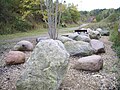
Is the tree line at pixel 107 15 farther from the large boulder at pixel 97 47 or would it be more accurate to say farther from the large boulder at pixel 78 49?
the large boulder at pixel 78 49

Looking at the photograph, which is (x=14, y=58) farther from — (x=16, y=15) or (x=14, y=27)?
(x=16, y=15)

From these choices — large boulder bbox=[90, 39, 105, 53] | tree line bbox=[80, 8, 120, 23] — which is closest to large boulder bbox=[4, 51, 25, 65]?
large boulder bbox=[90, 39, 105, 53]

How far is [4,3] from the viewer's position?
13.6 meters

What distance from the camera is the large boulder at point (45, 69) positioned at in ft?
11.9

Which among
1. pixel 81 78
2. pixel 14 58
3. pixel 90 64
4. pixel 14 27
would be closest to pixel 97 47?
pixel 90 64

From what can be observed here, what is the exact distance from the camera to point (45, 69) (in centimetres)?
372

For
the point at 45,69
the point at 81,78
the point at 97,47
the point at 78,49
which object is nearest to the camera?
the point at 45,69

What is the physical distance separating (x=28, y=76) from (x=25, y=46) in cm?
394

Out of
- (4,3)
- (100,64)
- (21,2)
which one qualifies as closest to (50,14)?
(100,64)

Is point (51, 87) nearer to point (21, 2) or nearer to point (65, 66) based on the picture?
point (65, 66)

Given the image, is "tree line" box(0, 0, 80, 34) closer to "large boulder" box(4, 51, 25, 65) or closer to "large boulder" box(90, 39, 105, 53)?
"large boulder" box(90, 39, 105, 53)

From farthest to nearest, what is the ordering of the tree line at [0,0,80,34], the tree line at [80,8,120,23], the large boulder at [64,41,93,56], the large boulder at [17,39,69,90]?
the tree line at [80,8,120,23]
the tree line at [0,0,80,34]
the large boulder at [64,41,93,56]
the large boulder at [17,39,69,90]

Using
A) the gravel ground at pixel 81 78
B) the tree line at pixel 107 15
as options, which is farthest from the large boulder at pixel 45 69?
the tree line at pixel 107 15

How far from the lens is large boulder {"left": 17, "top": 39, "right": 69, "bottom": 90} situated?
3.63 metres
